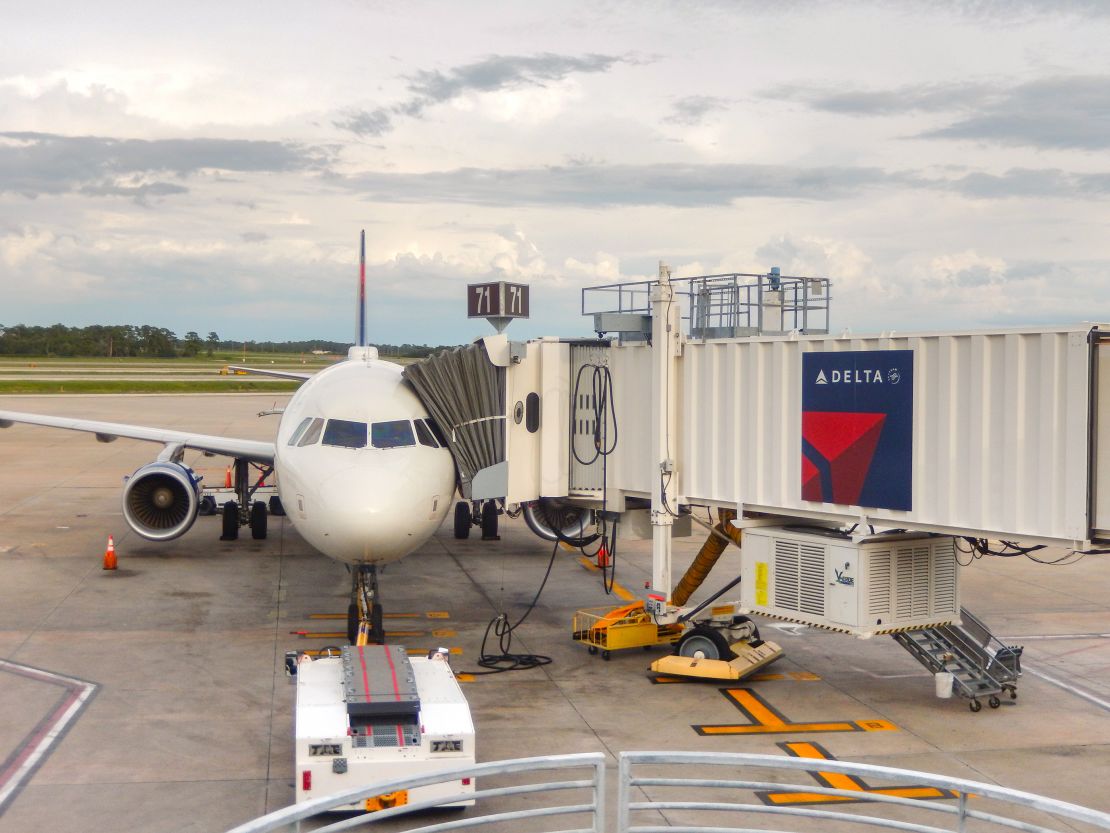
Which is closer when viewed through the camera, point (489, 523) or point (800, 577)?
point (800, 577)

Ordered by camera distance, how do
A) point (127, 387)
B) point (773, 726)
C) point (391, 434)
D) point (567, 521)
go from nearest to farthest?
point (773, 726) → point (391, 434) → point (567, 521) → point (127, 387)

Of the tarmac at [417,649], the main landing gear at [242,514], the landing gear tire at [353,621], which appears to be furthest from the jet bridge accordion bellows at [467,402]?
the main landing gear at [242,514]

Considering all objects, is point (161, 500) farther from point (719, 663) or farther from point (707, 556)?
point (719, 663)

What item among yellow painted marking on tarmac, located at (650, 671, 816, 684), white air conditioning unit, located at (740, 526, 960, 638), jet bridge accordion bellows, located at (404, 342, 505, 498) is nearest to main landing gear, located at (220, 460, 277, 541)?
jet bridge accordion bellows, located at (404, 342, 505, 498)

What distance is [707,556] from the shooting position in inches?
Answer: 742

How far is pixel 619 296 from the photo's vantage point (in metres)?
19.6

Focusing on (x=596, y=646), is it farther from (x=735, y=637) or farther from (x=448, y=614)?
(x=448, y=614)

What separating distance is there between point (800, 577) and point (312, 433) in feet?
24.5

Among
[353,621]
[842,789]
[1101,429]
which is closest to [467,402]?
[353,621]

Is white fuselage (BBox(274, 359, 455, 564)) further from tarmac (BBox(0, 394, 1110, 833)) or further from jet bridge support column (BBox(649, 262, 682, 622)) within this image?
jet bridge support column (BBox(649, 262, 682, 622))

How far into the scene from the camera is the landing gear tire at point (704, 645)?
17016 mm

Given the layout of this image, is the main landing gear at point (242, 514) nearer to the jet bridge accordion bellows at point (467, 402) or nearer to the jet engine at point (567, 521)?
the jet engine at point (567, 521)

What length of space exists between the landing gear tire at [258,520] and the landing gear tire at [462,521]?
4703mm

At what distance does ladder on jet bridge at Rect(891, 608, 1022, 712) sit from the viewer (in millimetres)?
15773
